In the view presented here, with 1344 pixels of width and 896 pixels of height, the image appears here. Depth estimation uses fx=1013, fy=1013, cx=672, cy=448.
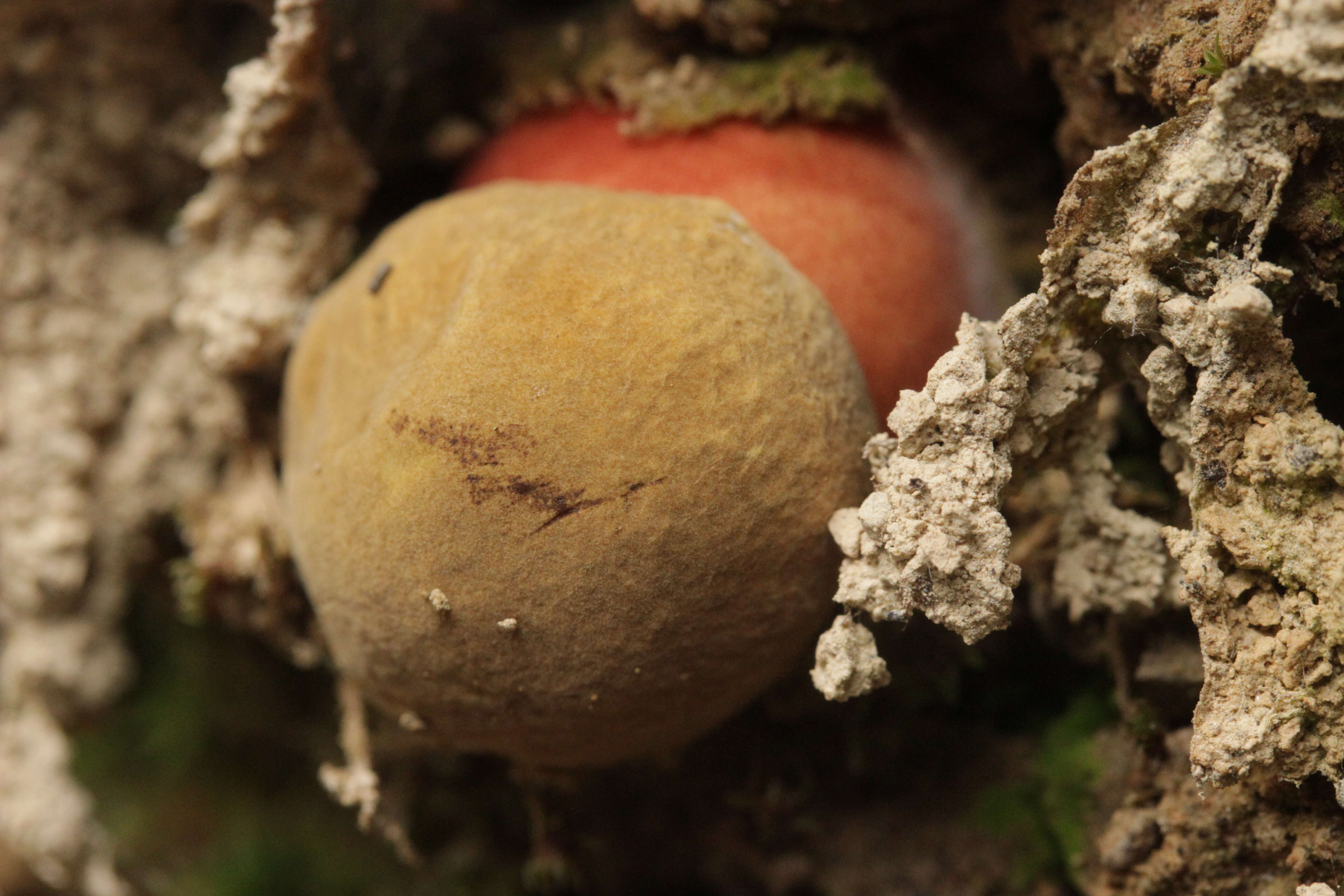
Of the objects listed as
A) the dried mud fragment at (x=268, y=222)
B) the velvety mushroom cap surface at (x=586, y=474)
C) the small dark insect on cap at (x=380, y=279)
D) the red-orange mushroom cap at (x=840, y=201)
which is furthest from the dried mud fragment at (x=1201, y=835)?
the dried mud fragment at (x=268, y=222)

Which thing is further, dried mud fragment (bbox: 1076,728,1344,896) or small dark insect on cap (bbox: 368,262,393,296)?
small dark insect on cap (bbox: 368,262,393,296)

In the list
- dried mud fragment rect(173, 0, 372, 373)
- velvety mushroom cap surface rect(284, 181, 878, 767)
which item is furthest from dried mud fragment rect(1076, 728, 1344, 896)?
dried mud fragment rect(173, 0, 372, 373)

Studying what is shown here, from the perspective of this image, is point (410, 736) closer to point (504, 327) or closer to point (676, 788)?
point (676, 788)

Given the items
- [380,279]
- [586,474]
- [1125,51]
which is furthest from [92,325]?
[1125,51]

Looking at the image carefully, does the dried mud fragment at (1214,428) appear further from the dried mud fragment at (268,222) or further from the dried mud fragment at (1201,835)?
the dried mud fragment at (268,222)

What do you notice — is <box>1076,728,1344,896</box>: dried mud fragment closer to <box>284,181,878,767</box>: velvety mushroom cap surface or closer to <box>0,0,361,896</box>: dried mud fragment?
<box>284,181,878,767</box>: velvety mushroom cap surface

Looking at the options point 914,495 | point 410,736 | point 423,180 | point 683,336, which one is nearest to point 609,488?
point 683,336
